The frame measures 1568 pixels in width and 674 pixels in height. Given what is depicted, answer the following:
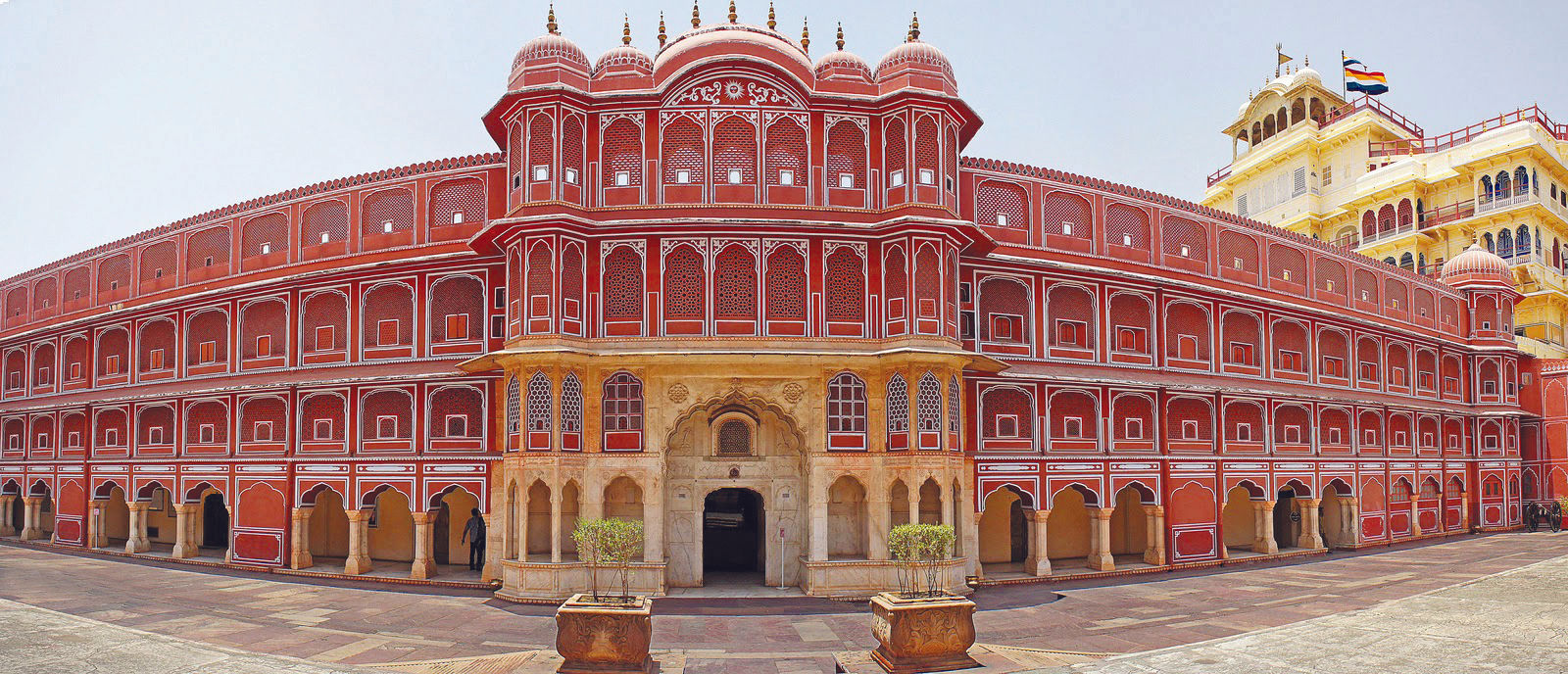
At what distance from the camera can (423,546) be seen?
24844 millimetres

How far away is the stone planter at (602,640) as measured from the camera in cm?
1402

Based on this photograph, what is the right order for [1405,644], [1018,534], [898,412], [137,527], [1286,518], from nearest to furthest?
1. [1405,644]
2. [898,412]
3. [1018,534]
4. [137,527]
5. [1286,518]

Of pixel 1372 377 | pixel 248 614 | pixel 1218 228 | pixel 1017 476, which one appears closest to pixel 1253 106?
pixel 1372 377

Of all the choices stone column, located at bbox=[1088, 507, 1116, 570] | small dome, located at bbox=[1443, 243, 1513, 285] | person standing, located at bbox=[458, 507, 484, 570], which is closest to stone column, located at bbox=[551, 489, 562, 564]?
person standing, located at bbox=[458, 507, 484, 570]

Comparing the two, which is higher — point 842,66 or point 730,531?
point 842,66

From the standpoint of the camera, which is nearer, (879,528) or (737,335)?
(879,528)

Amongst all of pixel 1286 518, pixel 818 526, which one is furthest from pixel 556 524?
pixel 1286 518

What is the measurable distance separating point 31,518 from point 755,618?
30.3m

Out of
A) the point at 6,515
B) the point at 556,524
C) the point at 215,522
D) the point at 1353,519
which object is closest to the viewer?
the point at 556,524

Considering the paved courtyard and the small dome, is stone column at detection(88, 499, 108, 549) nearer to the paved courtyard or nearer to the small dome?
the paved courtyard

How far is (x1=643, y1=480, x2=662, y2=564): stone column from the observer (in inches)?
882

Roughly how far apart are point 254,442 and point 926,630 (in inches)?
850

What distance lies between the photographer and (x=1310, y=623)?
17234 millimetres

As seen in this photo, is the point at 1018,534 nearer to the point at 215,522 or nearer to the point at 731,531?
the point at 731,531
